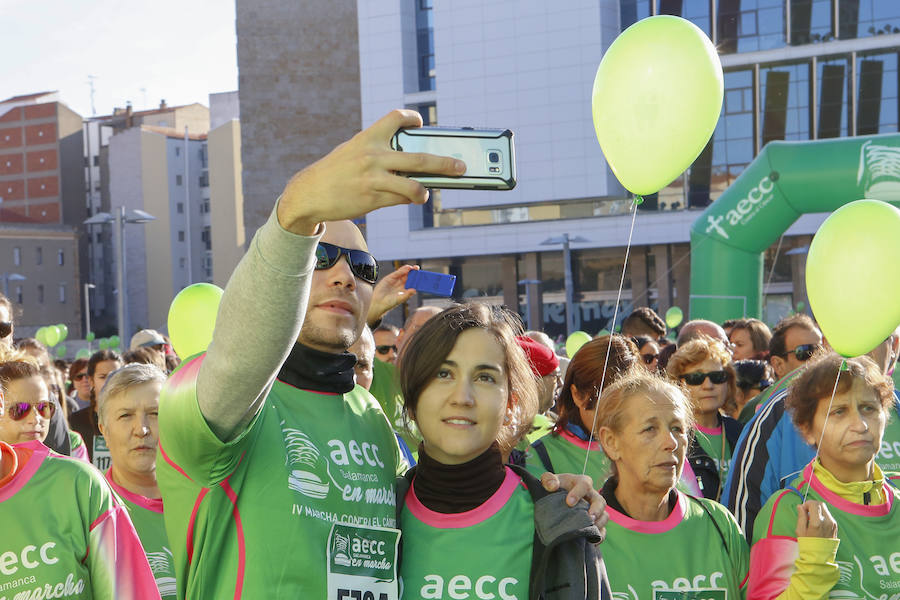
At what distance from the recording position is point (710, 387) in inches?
212

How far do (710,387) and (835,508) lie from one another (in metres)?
2.06

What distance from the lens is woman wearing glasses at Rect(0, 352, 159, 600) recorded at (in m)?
2.65

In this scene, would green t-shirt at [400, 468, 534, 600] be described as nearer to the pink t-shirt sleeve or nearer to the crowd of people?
the crowd of people

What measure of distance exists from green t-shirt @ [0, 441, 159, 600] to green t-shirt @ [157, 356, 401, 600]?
0.56 metres

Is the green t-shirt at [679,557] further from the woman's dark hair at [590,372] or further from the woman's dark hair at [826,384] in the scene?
the woman's dark hair at [590,372]

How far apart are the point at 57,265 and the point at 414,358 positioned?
217 feet

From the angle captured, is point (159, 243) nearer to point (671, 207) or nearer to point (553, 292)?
point (553, 292)

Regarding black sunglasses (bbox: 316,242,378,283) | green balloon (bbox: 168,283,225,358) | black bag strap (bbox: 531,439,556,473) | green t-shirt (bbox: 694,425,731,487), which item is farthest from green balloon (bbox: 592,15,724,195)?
green balloon (bbox: 168,283,225,358)

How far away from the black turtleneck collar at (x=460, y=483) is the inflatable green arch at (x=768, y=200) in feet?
34.8

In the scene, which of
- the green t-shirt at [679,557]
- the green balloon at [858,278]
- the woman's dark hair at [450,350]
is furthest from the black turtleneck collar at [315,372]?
the green balloon at [858,278]

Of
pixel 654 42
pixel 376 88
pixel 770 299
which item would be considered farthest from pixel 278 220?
pixel 376 88

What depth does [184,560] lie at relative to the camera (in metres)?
2.15

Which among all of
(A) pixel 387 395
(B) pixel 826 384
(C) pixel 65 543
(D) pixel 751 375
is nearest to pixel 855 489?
(B) pixel 826 384

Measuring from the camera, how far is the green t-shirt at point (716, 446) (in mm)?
5020
